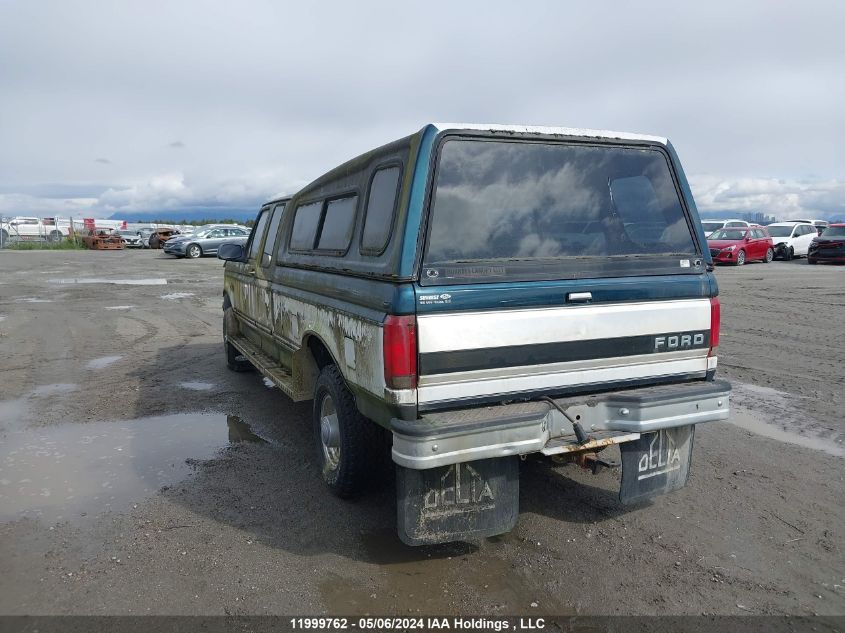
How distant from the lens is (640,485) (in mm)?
3660

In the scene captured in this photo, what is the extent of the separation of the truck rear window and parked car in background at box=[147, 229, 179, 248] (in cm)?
3859

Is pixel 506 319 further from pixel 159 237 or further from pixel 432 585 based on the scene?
pixel 159 237

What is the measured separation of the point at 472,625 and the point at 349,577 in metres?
0.72

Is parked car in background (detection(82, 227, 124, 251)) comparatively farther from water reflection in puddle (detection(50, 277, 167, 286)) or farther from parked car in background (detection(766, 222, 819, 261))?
parked car in background (detection(766, 222, 819, 261))

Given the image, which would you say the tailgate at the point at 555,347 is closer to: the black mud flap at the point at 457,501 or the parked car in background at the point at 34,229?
the black mud flap at the point at 457,501

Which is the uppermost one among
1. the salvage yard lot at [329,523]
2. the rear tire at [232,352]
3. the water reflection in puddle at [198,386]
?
the rear tire at [232,352]

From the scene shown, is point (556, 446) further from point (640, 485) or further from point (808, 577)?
point (808, 577)

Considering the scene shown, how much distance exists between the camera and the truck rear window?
10.8 feet

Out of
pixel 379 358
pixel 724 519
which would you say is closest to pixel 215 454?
pixel 379 358

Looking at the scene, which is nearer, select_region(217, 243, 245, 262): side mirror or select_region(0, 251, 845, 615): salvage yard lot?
select_region(0, 251, 845, 615): salvage yard lot

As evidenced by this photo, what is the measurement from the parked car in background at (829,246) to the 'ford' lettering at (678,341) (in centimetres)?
2346

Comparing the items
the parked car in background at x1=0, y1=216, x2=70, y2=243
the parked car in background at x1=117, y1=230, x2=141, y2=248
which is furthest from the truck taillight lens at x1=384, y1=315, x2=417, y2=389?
the parked car in background at x1=0, y1=216, x2=70, y2=243

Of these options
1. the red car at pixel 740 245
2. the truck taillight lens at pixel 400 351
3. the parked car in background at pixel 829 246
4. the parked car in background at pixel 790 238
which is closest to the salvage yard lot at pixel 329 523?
the truck taillight lens at pixel 400 351

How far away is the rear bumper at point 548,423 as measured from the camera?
297 centimetres
